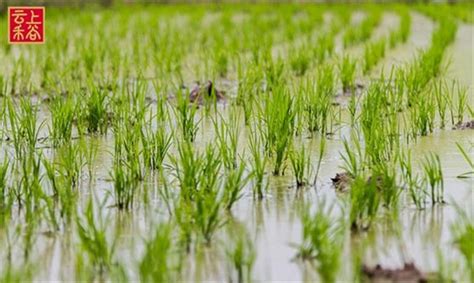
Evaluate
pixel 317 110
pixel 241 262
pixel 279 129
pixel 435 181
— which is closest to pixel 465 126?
pixel 317 110

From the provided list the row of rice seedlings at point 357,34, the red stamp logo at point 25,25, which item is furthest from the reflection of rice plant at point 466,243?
the row of rice seedlings at point 357,34

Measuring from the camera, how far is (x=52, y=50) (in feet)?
23.8

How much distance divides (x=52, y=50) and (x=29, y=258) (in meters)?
4.65

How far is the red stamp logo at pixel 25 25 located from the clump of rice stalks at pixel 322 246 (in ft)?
11.9

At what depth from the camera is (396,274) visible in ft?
8.07

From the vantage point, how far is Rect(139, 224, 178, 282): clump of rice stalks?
2.31 m

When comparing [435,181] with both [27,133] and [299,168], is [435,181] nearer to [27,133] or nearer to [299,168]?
[299,168]

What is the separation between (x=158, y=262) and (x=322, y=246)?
1.25 ft

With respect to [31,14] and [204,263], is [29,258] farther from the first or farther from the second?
[31,14]

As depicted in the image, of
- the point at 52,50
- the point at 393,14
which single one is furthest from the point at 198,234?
the point at 393,14

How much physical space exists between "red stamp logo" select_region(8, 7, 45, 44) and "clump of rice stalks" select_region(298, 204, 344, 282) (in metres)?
3.62

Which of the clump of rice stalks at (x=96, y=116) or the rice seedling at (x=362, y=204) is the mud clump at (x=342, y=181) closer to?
the rice seedling at (x=362, y=204)

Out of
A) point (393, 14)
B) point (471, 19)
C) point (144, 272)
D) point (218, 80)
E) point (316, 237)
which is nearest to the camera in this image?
point (144, 272)

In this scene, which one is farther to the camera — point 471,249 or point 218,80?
point 218,80
